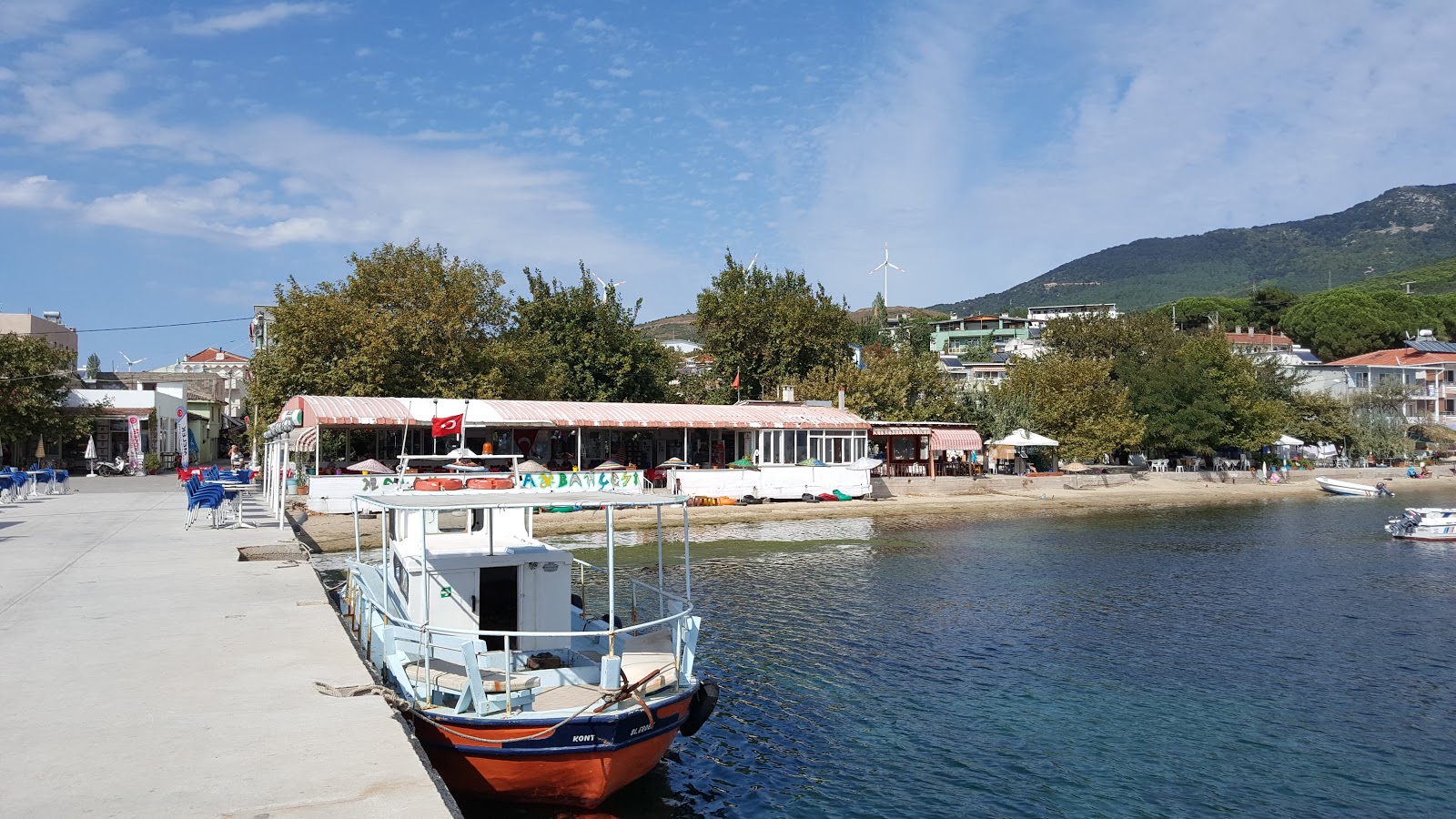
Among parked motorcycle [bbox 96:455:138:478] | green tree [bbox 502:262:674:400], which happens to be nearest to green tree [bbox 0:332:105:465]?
Answer: parked motorcycle [bbox 96:455:138:478]

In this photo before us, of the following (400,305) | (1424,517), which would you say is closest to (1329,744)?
(1424,517)

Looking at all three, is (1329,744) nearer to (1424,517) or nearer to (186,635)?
(186,635)

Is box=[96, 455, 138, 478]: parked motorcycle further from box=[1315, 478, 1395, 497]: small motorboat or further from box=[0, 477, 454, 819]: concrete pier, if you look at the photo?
box=[1315, 478, 1395, 497]: small motorboat

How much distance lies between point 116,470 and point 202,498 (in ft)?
113

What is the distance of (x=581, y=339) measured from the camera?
183ft

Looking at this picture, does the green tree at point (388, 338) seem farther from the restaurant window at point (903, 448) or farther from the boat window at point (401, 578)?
the boat window at point (401, 578)

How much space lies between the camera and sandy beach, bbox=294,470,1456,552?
36.9m

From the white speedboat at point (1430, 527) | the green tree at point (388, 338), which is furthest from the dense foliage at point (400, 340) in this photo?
the white speedboat at point (1430, 527)

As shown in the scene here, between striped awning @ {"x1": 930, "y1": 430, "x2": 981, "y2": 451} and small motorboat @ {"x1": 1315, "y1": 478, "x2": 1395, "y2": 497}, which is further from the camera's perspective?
small motorboat @ {"x1": 1315, "y1": 478, "x2": 1395, "y2": 497}

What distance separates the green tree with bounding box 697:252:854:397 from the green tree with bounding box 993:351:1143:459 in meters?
12.3

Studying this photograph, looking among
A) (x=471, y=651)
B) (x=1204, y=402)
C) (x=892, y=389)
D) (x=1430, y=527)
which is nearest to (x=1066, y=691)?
(x=471, y=651)

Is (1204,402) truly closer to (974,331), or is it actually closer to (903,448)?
(903,448)

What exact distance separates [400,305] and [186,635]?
34284 mm

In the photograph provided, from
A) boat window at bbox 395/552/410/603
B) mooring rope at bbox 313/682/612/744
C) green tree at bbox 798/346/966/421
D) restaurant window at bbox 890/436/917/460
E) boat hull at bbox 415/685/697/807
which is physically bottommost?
boat hull at bbox 415/685/697/807
